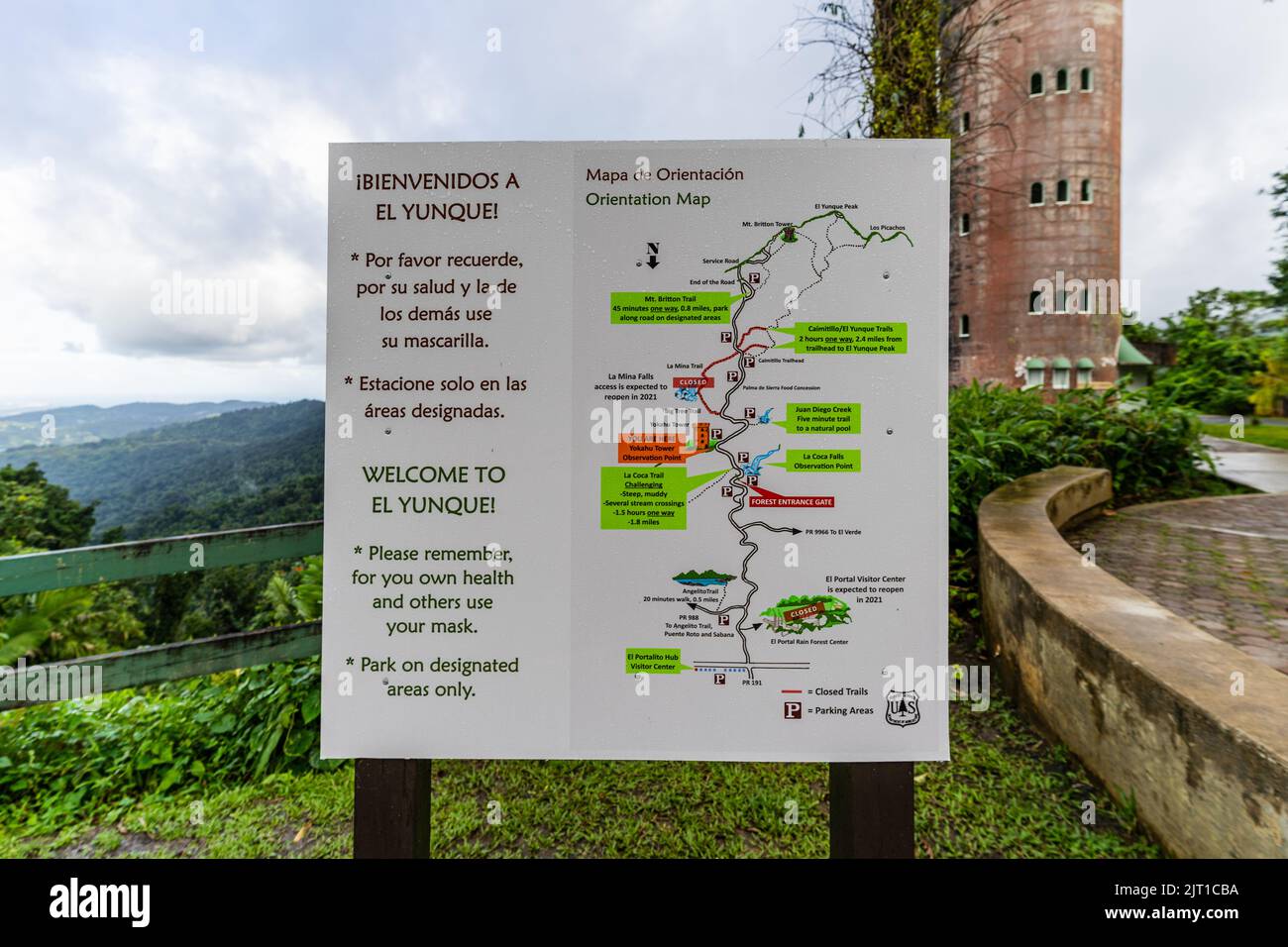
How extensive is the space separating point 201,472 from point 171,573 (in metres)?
2.16

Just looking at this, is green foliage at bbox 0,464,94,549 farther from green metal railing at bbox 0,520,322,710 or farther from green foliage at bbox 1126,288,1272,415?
green foliage at bbox 1126,288,1272,415

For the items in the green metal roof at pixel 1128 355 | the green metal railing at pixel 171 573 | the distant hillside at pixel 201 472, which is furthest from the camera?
the green metal roof at pixel 1128 355

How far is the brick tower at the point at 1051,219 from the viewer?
733 inches

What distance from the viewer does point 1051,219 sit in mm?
19000

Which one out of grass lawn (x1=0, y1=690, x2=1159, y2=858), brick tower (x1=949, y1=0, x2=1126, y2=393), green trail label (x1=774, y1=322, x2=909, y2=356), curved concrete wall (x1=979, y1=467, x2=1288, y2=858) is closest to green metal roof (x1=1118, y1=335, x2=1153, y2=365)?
brick tower (x1=949, y1=0, x2=1126, y2=393)

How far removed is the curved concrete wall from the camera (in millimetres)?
1706

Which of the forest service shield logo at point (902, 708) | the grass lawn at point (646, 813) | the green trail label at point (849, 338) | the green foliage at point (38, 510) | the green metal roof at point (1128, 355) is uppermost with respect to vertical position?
the green metal roof at point (1128, 355)

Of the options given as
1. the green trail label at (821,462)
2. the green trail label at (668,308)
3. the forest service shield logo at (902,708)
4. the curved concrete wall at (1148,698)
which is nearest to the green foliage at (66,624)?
the green trail label at (668,308)

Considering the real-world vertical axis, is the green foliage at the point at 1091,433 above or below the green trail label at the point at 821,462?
above

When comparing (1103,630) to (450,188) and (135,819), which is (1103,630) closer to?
(450,188)

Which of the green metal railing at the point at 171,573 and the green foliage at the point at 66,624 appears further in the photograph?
the green foliage at the point at 66,624

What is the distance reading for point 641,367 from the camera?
6.17ft

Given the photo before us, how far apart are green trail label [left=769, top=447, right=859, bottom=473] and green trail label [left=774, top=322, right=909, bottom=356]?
30 centimetres

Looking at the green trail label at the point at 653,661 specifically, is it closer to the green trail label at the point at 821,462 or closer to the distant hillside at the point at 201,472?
the green trail label at the point at 821,462
